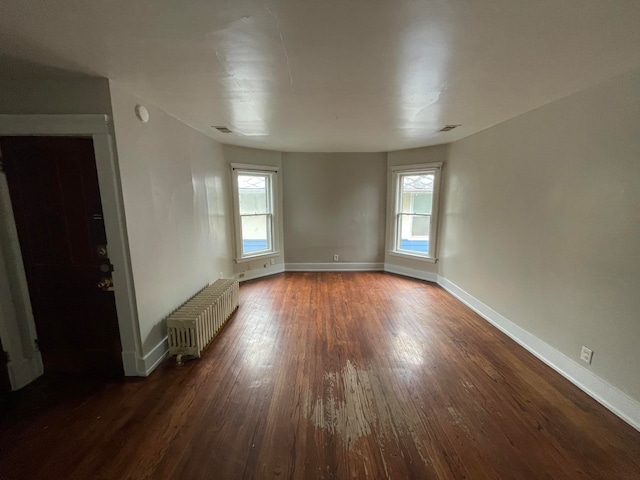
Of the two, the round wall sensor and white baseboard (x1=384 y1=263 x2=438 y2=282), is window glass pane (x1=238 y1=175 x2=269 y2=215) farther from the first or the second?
white baseboard (x1=384 y1=263 x2=438 y2=282)

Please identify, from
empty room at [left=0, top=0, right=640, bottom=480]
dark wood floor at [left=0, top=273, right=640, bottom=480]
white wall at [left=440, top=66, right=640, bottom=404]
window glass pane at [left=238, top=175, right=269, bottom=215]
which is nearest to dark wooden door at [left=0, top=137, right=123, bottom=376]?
empty room at [left=0, top=0, right=640, bottom=480]

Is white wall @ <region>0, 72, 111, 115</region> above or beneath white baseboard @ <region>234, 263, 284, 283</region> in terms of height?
above

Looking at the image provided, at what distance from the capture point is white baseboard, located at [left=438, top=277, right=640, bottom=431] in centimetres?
178

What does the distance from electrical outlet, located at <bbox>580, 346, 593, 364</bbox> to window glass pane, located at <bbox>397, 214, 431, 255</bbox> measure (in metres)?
2.85

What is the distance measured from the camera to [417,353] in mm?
2582

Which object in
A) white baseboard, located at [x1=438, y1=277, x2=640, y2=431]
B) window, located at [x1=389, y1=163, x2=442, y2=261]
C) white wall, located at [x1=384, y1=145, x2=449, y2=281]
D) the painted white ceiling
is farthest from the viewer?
window, located at [x1=389, y1=163, x2=442, y2=261]

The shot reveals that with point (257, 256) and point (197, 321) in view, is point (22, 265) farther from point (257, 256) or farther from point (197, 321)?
point (257, 256)

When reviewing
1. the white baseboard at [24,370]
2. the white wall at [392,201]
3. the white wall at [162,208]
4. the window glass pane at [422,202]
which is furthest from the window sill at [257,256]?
the window glass pane at [422,202]

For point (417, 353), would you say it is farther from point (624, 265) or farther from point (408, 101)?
point (408, 101)

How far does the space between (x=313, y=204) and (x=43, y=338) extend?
4.13m

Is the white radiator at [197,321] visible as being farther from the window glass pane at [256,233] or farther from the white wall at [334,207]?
the white wall at [334,207]

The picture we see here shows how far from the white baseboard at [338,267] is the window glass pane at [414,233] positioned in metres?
0.70

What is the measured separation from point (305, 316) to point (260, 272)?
1.99 meters

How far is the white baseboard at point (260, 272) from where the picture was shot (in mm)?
4812
